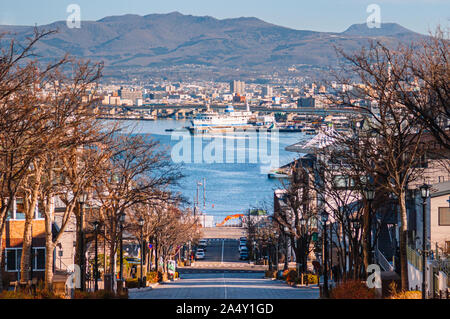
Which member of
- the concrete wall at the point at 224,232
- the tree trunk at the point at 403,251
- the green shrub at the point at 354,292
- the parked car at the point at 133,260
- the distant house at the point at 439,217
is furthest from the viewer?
the concrete wall at the point at 224,232

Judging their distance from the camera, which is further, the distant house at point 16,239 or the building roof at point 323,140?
the distant house at point 16,239

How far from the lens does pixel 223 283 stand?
114 ft

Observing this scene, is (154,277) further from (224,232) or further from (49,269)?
(224,232)

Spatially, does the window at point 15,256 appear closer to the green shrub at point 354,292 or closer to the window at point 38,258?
the window at point 38,258

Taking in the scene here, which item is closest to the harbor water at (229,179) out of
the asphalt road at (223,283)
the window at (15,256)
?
the asphalt road at (223,283)

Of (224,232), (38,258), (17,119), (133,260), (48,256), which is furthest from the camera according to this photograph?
(224,232)

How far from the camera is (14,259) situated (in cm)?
3300

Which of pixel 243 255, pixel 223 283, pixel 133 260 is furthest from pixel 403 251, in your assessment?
pixel 243 255

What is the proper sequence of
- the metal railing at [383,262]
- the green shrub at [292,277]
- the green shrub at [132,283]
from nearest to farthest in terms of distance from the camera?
the green shrub at [132,283]
the green shrub at [292,277]
the metal railing at [383,262]

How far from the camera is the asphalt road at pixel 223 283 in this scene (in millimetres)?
26219
